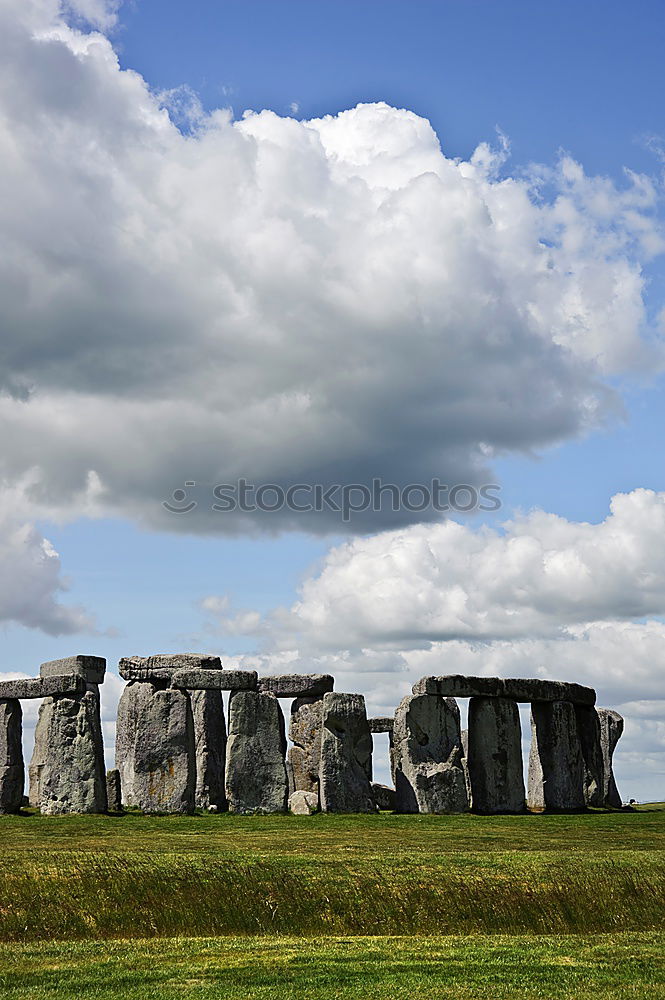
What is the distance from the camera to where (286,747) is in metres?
28.5

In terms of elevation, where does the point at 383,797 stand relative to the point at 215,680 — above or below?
below

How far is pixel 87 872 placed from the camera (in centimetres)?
1598

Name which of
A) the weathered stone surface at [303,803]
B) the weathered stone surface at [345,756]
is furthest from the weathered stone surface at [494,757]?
the weathered stone surface at [303,803]

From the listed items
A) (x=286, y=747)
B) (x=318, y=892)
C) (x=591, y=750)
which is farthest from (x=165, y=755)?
(x=591, y=750)

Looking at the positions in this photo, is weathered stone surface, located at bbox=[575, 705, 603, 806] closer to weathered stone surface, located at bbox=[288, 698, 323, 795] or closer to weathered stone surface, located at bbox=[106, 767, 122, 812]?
weathered stone surface, located at bbox=[288, 698, 323, 795]

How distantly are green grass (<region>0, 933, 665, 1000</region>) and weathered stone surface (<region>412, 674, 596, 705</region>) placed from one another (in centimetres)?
1420

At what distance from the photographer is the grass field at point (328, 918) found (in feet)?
39.2

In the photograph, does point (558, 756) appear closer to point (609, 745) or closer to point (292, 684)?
point (609, 745)

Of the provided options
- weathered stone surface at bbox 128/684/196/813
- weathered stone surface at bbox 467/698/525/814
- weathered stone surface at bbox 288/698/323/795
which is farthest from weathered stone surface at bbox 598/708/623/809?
weathered stone surface at bbox 128/684/196/813

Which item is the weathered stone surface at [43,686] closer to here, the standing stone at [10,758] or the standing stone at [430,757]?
the standing stone at [10,758]

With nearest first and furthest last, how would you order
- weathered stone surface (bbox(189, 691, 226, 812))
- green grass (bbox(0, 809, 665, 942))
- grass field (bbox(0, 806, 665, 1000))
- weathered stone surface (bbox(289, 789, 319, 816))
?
grass field (bbox(0, 806, 665, 1000)), green grass (bbox(0, 809, 665, 942)), weathered stone surface (bbox(289, 789, 319, 816)), weathered stone surface (bbox(189, 691, 226, 812))

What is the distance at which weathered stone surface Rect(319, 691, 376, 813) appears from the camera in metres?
27.5

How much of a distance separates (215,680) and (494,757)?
699cm

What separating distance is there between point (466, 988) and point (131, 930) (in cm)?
508
